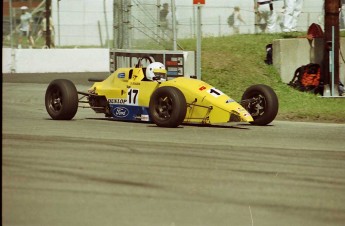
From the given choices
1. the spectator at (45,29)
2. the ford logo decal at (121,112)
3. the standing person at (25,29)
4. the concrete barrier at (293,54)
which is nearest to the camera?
the ford logo decal at (121,112)

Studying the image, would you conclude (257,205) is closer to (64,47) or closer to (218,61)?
(218,61)

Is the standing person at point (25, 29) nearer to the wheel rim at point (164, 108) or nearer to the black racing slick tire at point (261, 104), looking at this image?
the black racing slick tire at point (261, 104)

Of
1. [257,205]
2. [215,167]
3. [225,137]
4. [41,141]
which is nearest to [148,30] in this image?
[225,137]

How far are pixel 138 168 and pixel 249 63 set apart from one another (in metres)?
12.9

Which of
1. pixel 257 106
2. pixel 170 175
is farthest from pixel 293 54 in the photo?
pixel 170 175

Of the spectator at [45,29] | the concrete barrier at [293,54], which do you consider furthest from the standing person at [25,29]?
the concrete barrier at [293,54]

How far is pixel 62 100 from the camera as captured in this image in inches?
572

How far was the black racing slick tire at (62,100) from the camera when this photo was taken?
14.4 meters

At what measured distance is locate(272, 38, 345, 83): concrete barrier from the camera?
69.7ft

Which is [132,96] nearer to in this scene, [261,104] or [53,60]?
[261,104]

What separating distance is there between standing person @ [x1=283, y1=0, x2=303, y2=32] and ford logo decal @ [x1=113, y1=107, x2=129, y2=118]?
1212 centimetres

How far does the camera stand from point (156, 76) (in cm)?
1431

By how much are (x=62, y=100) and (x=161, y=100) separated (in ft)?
6.10

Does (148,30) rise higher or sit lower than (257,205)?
higher
